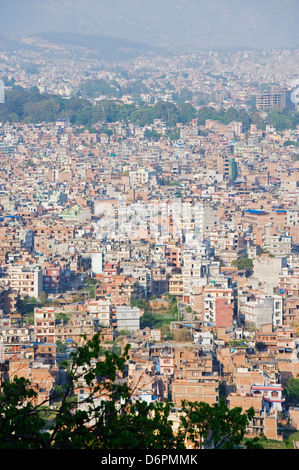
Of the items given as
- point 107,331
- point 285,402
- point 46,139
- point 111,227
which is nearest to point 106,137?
point 46,139

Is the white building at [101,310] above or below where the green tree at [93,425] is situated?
below

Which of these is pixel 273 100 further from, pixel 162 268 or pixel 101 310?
pixel 101 310

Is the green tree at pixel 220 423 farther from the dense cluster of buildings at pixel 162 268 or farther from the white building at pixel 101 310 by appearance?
the white building at pixel 101 310

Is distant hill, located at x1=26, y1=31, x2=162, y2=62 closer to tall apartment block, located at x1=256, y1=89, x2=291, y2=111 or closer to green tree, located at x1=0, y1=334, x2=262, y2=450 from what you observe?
tall apartment block, located at x1=256, y1=89, x2=291, y2=111

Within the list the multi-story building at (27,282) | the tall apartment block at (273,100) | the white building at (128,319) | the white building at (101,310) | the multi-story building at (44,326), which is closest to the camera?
the multi-story building at (44,326)

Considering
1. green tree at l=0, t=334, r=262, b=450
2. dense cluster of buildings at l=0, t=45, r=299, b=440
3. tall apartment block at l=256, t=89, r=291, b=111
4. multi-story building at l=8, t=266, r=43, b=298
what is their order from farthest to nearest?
tall apartment block at l=256, t=89, r=291, b=111, multi-story building at l=8, t=266, r=43, b=298, dense cluster of buildings at l=0, t=45, r=299, b=440, green tree at l=0, t=334, r=262, b=450

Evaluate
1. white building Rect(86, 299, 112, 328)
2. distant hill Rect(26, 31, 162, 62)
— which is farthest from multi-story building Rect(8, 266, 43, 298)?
distant hill Rect(26, 31, 162, 62)

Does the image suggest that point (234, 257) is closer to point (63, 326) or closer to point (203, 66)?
point (63, 326)

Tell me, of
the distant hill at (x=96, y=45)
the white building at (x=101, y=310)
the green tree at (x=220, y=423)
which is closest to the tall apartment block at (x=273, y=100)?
the white building at (x=101, y=310)
